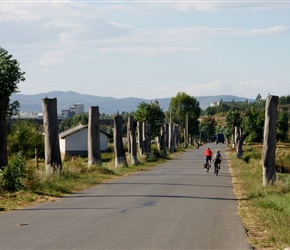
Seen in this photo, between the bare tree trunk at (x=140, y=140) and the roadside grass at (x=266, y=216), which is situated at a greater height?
the bare tree trunk at (x=140, y=140)

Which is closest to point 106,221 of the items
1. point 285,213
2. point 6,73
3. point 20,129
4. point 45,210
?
point 45,210

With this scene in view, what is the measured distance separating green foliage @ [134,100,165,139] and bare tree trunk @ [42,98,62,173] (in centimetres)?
4652

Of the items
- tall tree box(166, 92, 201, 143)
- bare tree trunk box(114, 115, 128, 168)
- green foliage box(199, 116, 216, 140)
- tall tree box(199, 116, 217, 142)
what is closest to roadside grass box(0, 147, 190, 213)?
bare tree trunk box(114, 115, 128, 168)

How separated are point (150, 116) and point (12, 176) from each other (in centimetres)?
5383

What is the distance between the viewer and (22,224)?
1265 cm

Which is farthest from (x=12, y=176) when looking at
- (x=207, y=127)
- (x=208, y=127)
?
(x=208, y=127)

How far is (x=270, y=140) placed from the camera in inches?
914

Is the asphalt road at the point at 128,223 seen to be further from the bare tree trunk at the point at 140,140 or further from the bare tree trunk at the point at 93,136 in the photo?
the bare tree trunk at the point at 140,140

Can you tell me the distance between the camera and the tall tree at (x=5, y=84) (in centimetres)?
2017

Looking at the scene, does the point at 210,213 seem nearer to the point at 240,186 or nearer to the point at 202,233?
the point at 202,233

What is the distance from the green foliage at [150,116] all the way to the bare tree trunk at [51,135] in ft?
153

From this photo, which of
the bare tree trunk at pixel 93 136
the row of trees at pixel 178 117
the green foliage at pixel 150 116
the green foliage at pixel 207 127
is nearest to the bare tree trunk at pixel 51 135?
the row of trees at pixel 178 117

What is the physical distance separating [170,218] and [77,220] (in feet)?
7.35

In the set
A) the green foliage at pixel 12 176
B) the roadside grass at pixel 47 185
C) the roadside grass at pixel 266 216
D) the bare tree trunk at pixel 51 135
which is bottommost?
the roadside grass at pixel 266 216
